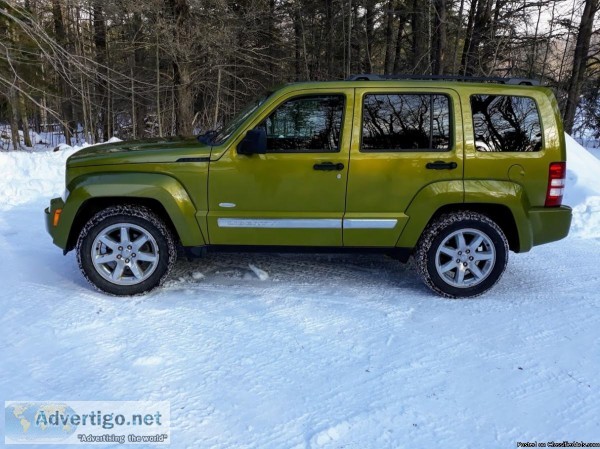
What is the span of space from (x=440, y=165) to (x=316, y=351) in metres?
1.92

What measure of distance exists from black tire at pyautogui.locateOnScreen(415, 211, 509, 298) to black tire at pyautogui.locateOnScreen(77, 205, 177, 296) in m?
2.27

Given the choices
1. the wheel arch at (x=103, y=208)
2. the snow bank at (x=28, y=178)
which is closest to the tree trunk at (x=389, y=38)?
the snow bank at (x=28, y=178)

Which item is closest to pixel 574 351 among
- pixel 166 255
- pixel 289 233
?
pixel 289 233

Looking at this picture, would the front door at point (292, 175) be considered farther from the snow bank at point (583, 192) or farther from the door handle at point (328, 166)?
the snow bank at point (583, 192)

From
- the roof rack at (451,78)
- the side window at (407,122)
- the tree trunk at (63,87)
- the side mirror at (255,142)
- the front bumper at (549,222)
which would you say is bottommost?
the front bumper at (549,222)

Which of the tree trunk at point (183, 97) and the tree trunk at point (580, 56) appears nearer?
the tree trunk at point (183, 97)

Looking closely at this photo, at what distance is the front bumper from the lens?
4023mm

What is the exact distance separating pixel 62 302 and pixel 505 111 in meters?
4.15

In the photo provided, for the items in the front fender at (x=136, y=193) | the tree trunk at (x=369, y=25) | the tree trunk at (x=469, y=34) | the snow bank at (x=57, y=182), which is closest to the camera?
the front fender at (x=136, y=193)

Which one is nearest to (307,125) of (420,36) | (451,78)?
(451,78)

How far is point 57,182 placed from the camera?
824 cm

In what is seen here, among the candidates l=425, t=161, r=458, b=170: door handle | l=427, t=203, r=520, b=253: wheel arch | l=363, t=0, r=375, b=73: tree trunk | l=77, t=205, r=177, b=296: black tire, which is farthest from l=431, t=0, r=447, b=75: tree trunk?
l=77, t=205, r=177, b=296: black tire

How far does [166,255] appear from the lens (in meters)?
4.02

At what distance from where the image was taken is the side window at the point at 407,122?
3.94 meters
